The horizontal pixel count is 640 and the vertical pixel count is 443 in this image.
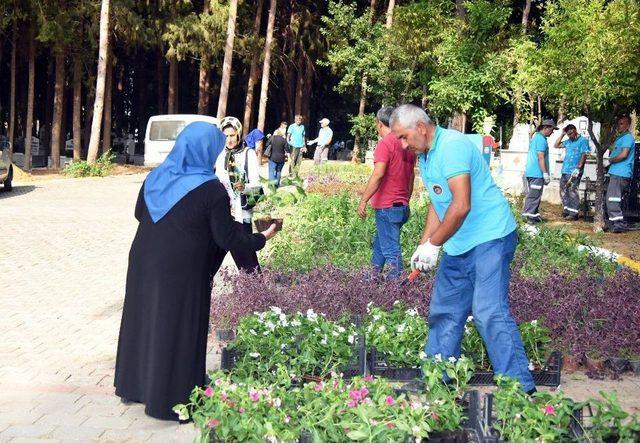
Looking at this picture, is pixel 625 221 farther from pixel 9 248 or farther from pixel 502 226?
pixel 502 226

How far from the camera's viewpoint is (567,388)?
620cm

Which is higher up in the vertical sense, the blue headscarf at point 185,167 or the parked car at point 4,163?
the blue headscarf at point 185,167

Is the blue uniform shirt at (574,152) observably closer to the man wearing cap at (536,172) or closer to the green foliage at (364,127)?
→ the man wearing cap at (536,172)

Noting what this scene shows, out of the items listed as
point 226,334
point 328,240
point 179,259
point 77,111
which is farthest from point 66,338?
point 77,111

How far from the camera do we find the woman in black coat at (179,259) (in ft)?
17.2

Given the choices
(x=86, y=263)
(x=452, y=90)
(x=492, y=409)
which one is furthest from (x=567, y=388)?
(x=452, y=90)

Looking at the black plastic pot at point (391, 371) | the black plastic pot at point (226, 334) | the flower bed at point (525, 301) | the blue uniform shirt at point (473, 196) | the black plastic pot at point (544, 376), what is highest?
the blue uniform shirt at point (473, 196)

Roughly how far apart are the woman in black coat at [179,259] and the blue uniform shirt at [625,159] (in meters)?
10.7

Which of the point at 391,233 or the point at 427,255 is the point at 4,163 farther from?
the point at 427,255

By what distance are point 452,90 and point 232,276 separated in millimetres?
20966

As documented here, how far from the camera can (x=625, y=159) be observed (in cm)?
1473

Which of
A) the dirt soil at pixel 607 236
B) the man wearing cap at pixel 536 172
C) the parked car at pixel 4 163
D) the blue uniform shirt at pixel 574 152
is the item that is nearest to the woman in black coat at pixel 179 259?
the dirt soil at pixel 607 236

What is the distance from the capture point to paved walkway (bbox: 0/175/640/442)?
526 cm

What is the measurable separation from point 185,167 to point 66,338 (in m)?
2.87
